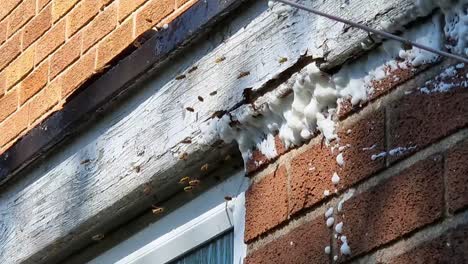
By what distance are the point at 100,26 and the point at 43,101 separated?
1.03 feet

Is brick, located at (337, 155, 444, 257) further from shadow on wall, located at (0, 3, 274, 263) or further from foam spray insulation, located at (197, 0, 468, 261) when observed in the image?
shadow on wall, located at (0, 3, 274, 263)

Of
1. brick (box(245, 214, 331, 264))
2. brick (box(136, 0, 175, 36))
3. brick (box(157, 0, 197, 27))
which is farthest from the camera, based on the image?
brick (box(136, 0, 175, 36))

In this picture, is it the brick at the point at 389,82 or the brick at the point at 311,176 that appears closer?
the brick at the point at 389,82

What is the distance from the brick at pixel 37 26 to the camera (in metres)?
3.87

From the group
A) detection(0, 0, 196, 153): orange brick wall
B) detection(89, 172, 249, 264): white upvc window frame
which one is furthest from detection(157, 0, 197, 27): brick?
detection(89, 172, 249, 264): white upvc window frame

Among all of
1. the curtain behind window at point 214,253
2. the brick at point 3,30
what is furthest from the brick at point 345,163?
the brick at point 3,30

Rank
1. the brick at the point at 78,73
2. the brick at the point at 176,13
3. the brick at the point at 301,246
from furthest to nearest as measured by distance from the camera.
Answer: the brick at the point at 78,73 → the brick at the point at 176,13 → the brick at the point at 301,246

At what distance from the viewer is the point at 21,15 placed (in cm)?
405

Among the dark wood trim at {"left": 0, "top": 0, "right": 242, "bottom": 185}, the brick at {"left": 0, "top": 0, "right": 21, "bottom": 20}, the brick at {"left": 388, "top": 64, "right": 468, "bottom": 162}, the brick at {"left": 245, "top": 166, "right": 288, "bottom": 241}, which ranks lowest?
the brick at {"left": 388, "top": 64, "right": 468, "bottom": 162}

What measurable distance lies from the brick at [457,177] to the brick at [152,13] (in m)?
1.28

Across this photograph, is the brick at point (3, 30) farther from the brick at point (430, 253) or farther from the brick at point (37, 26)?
the brick at point (430, 253)

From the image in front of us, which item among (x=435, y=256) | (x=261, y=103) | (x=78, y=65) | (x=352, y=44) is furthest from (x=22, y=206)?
(x=435, y=256)

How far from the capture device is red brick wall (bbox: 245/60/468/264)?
213 cm

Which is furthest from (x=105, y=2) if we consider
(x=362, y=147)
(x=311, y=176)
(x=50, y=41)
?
(x=362, y=147)
